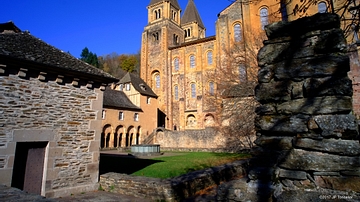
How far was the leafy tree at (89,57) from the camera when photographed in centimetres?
6540

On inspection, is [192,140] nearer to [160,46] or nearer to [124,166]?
[124,166]

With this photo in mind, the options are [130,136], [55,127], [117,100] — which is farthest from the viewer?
[130,136]

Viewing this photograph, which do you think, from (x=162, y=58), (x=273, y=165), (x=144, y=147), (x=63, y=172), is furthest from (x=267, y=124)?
(x=162, y=58)

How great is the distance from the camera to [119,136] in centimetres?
3156

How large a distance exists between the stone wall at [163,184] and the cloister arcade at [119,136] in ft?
69.6

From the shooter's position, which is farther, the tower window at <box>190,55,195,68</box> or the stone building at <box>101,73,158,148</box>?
the tower window at <box>190,55,195,68</box>

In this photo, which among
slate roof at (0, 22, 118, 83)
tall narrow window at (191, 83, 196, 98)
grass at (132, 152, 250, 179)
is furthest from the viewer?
tall narrow window at (191, 83, 196, 98)

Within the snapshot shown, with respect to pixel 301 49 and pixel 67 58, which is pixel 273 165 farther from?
pixel 67 58

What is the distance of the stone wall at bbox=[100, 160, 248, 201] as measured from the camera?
7266 millimetres

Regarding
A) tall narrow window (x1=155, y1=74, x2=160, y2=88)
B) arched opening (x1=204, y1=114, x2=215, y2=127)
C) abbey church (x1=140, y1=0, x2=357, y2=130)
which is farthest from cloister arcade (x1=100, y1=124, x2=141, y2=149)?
tall narrow window (x1=155, y1=74, x2=160, y2=88)

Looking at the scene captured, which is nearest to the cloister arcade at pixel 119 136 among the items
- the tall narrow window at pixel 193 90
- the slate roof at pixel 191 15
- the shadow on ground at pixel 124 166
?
the tall narrow window at pixel 193 90

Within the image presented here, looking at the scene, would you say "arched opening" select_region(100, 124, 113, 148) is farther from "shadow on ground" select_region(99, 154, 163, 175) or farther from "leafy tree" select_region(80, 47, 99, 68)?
"leafy tree" select_region(80, 47, 99, 68)

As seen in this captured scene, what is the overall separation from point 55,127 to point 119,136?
24162mm

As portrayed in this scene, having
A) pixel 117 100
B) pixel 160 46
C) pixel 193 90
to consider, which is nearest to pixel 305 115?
pixel 117 100
